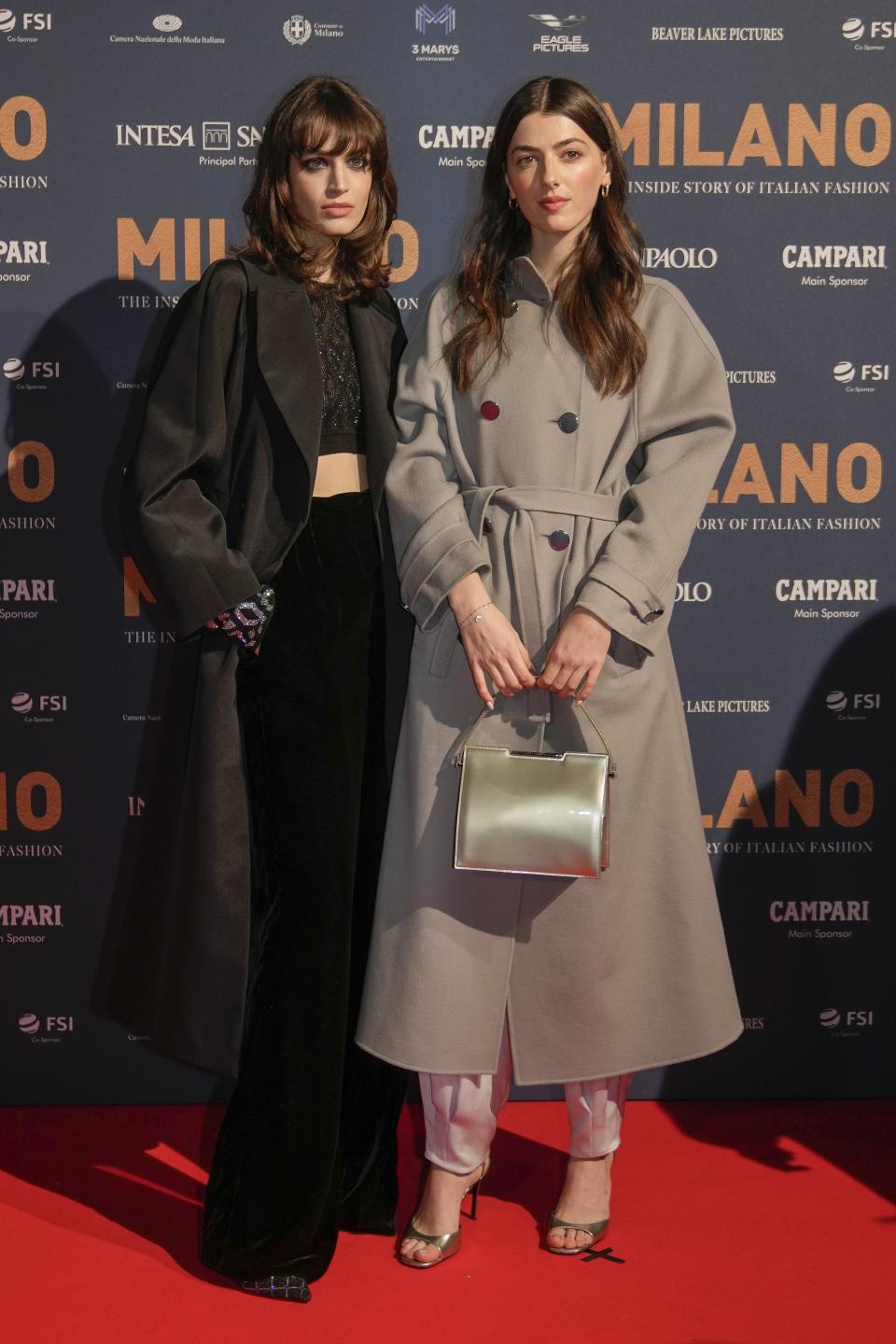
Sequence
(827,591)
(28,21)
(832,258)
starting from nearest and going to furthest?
(28,21), (832,258), (827,591)

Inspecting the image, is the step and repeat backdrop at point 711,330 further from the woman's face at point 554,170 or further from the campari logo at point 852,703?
the woman's face at point 554,170

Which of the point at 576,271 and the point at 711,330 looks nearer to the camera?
the point at 576,271

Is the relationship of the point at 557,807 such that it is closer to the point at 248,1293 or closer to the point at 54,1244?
the point at 248,1293

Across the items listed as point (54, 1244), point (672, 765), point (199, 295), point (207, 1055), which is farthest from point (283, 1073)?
point (199, 295)

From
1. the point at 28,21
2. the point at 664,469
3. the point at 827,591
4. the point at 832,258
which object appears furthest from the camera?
the point at 827,591

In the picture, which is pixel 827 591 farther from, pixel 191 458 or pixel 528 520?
pixel 191 458

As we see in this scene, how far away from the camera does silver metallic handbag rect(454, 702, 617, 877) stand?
2266 millimetres

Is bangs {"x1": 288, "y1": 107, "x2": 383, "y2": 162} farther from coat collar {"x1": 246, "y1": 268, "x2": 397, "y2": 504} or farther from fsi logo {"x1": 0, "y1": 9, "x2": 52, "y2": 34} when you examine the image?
fsi logo {"x1": 0, "y1": 9, "x2": 52, "y2": 34}

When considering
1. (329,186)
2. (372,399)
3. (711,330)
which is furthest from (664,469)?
(711,330)

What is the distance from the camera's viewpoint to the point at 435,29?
2.97 meters

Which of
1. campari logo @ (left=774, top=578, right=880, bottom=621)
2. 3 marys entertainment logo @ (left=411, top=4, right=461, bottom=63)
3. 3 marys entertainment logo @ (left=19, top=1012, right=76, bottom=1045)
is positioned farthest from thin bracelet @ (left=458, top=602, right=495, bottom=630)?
3 marys entertainment logo @ (left=19, top=1012, right=76, bottom=1045)

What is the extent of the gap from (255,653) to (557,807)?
59 cm

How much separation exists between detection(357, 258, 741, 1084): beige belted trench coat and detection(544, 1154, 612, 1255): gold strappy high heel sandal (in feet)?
1.03

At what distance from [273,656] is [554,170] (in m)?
0.97
